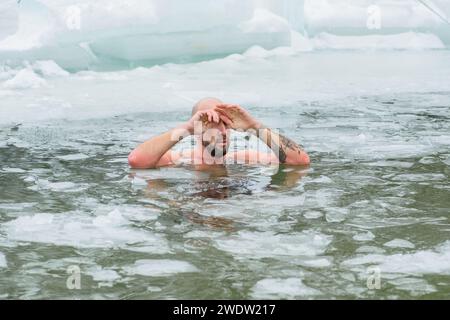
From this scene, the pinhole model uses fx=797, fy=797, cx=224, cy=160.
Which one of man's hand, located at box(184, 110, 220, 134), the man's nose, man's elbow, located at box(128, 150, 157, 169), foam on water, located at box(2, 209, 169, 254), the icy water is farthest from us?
man's elbow, located at box(128, 150, 157, 169)

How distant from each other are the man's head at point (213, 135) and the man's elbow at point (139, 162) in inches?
13.7

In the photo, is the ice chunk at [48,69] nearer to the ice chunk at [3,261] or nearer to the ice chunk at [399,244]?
the ice chunk at [3,261]

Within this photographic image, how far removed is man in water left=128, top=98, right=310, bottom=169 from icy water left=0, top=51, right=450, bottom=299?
0.11 metres

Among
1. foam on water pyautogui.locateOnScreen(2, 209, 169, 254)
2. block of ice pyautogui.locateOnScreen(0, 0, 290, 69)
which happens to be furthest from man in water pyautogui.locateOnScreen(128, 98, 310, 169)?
block of ice pyautogui.locateOnScreen(0, 0, 290, 69)

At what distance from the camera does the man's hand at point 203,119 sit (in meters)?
4.48

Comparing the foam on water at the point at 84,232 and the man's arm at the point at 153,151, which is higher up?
the man's arm at the point at 153,151

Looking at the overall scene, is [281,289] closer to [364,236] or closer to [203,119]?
[364,236]

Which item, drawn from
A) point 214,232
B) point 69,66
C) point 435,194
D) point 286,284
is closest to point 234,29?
point 69,66

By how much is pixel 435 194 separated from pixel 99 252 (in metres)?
1.86

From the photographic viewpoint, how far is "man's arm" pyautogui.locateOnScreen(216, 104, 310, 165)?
4590 mm

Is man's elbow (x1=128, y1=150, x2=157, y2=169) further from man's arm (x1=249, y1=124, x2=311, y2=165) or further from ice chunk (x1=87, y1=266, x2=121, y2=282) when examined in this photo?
ice chunk (x1=87, y1=266, x2=121, y2=282)

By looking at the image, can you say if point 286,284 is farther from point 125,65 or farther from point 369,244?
point 125,65

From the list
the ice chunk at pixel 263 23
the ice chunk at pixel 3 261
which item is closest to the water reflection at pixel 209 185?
the ice chunk at pixel 3 261

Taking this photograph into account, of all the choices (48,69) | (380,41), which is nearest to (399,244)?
(48,69)
